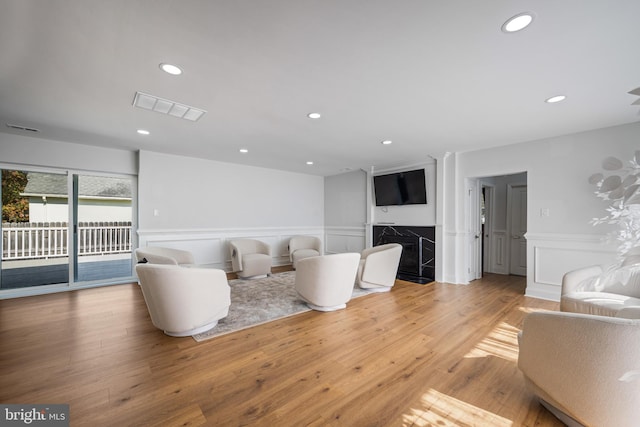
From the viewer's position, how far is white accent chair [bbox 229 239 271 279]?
5004 millimetres

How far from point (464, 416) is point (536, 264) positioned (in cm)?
351

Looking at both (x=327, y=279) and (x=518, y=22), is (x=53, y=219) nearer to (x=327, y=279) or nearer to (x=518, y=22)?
(x=327, y=279)

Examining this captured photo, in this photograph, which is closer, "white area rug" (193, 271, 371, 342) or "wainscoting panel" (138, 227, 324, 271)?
"white area rug" (193, 271, 371, 342)

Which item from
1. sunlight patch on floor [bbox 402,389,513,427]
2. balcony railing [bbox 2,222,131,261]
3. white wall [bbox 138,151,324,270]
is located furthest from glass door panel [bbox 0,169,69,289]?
sunlight patch on floor [bbox 402,389,513,427]

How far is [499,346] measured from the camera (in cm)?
249

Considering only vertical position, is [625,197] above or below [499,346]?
above

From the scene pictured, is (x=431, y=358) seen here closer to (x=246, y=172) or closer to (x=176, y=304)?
(x=176, y=304)

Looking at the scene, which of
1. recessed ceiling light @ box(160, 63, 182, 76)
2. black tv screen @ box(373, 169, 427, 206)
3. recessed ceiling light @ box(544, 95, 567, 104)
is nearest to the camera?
recessed ceiling light @ box(160, 63, 182, 76)

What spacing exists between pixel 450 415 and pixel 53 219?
604cm

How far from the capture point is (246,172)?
6.18 metres

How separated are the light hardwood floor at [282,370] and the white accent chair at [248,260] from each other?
5.99ft

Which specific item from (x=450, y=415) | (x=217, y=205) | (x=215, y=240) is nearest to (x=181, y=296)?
(x=450, y=415)

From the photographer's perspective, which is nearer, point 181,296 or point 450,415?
point 450,415

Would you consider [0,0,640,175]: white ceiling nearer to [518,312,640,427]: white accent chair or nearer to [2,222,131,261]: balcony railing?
[2,222,131,261]: balcony railing
